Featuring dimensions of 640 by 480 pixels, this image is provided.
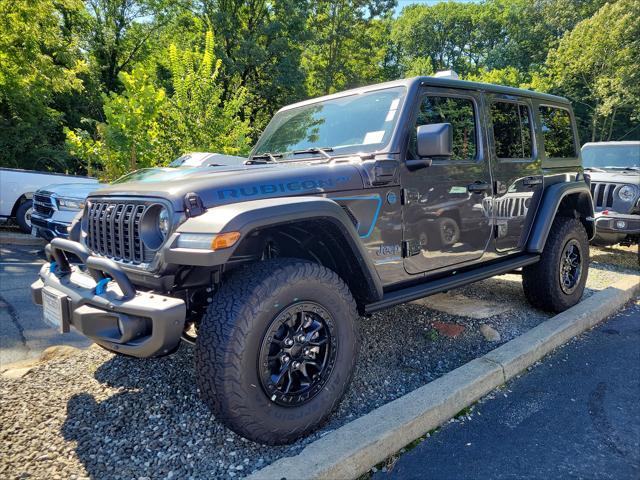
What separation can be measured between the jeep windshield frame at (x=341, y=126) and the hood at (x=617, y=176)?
5385 millimetres

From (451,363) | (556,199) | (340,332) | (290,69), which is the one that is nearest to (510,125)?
(556,199)

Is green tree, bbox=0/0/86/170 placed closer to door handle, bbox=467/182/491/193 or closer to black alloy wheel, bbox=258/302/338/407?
door handle, bbox=467/182/491/193

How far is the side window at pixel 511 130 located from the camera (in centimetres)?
368

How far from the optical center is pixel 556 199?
3.95 meters

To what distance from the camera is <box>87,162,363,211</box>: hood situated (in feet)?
7.20

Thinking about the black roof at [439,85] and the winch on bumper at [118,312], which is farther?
the black roof at [439,85]

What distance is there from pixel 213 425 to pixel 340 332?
86 cm

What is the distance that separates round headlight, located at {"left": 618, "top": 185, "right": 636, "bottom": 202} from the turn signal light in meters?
6.69

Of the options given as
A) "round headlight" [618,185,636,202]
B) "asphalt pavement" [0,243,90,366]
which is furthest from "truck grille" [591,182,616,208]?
"asphalt pavement" [0,243,90,366]

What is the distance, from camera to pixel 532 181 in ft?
13.0

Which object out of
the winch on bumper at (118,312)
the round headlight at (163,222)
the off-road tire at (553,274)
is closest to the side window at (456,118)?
the off-road tire at (553,274)

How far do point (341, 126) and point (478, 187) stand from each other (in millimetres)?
1202

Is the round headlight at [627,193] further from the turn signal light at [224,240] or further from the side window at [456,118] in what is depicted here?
→ the turn signal light at [224,240]

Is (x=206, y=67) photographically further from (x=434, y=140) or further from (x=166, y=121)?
(x=434, y=140)
